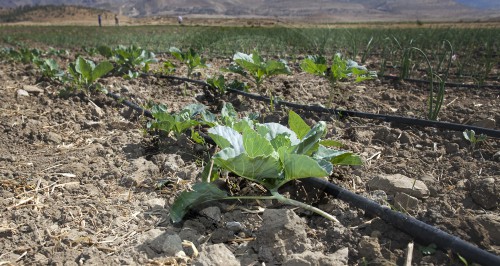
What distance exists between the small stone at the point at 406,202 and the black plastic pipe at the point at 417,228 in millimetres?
165

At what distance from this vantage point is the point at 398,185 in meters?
1.64

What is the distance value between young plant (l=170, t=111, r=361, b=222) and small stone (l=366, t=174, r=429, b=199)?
179 millimetres


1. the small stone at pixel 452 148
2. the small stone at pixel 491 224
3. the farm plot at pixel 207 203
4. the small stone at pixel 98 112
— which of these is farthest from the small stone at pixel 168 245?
the small stone at pixel 98 112

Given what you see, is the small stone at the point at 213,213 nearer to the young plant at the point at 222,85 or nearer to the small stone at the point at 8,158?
the small stone at the point at 8,158

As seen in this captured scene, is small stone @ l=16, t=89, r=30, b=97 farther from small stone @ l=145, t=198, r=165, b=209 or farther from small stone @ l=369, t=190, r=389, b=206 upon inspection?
small stone @ l=369, t=190, r=389, b=206

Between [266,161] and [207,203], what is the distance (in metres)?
0.33

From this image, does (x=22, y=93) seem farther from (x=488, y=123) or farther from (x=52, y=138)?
(x=488, y=123)

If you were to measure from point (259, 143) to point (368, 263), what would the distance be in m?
0.53

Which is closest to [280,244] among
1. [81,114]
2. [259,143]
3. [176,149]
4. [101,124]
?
[259,143]

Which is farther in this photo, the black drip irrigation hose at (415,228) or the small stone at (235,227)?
the small stone at (235,227)

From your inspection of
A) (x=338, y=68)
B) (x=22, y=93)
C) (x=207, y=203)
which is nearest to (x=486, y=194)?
(x=207, y=203)

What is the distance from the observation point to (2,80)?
4.16 meters

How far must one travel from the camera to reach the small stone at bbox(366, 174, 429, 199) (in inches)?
63.5

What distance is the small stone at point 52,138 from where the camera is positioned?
243cm
